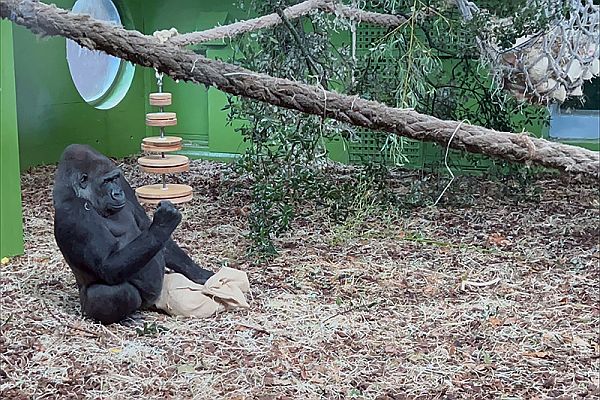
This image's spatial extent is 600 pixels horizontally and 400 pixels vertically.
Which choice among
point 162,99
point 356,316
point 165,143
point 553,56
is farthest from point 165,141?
point 553,56

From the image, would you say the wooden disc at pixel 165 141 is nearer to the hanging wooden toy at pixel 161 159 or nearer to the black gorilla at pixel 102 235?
the hanging wooden toy at pixel 161 159

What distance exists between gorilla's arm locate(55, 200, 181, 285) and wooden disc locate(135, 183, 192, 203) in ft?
2.86

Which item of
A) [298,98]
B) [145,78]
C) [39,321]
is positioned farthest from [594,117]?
[39,321]

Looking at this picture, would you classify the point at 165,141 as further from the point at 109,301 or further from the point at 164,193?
the point at 164,193

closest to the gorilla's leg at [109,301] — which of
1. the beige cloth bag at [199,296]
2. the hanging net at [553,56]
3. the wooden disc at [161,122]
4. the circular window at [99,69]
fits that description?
the beige cloth bag at [199,296]

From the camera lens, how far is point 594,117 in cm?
122

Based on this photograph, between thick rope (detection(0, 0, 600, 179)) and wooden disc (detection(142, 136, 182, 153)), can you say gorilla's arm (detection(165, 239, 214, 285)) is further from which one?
thick rope (detection(0, 0, 600, 179))

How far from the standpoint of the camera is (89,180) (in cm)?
174

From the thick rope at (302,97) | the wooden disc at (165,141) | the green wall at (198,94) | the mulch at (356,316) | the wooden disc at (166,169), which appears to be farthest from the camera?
the wooden disc at (166,169)

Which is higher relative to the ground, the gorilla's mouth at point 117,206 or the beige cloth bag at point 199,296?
the gorilla's mouth at point 117,206

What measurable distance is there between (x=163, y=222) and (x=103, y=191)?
152 millimetres

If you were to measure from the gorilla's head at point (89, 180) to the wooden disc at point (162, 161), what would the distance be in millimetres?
622

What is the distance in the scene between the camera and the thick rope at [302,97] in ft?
3.99

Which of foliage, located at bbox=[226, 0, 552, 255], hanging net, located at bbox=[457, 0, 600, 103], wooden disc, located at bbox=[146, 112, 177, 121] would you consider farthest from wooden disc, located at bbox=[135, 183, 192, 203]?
hanging net, located at bbox=[457, 0, 600, 103]
